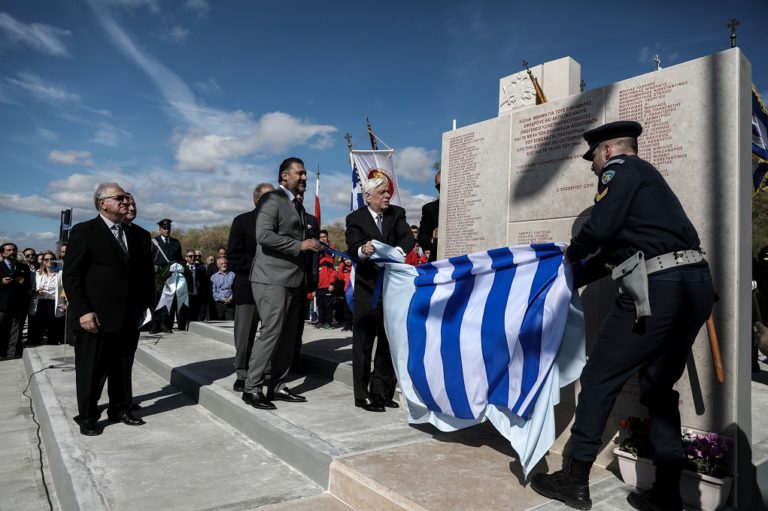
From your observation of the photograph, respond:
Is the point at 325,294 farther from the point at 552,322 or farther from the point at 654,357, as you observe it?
the point at 654,357

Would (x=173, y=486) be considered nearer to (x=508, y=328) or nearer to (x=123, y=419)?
(x=123, y=419)

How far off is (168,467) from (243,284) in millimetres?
2325

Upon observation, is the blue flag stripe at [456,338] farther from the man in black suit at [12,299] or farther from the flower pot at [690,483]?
the man in black suit at [12,299]

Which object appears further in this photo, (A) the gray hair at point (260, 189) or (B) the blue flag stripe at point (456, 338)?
(A) the gray hair at point (260, 189)

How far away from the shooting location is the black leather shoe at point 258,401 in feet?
14.2

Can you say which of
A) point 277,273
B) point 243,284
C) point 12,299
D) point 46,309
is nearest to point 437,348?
point 277,273

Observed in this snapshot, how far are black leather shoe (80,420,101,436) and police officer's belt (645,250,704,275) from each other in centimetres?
411

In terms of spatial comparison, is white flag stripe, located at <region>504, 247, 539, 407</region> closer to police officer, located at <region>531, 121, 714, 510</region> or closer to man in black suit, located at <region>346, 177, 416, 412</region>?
police officer, located at <region>531, 121, 714, 510</region>

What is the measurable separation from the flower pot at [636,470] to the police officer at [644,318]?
0.57ft

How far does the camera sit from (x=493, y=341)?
3.33 meters

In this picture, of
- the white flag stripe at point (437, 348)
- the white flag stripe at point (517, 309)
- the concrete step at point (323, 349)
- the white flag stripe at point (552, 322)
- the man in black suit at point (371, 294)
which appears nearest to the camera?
the white flag stripe at point (552, 322)

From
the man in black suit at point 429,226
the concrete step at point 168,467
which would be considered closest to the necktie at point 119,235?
the concrete step at point 168,467

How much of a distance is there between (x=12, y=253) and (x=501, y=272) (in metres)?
9.28

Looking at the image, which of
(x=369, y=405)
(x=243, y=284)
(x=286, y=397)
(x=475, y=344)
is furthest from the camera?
Answer: (x=243, y=284)
